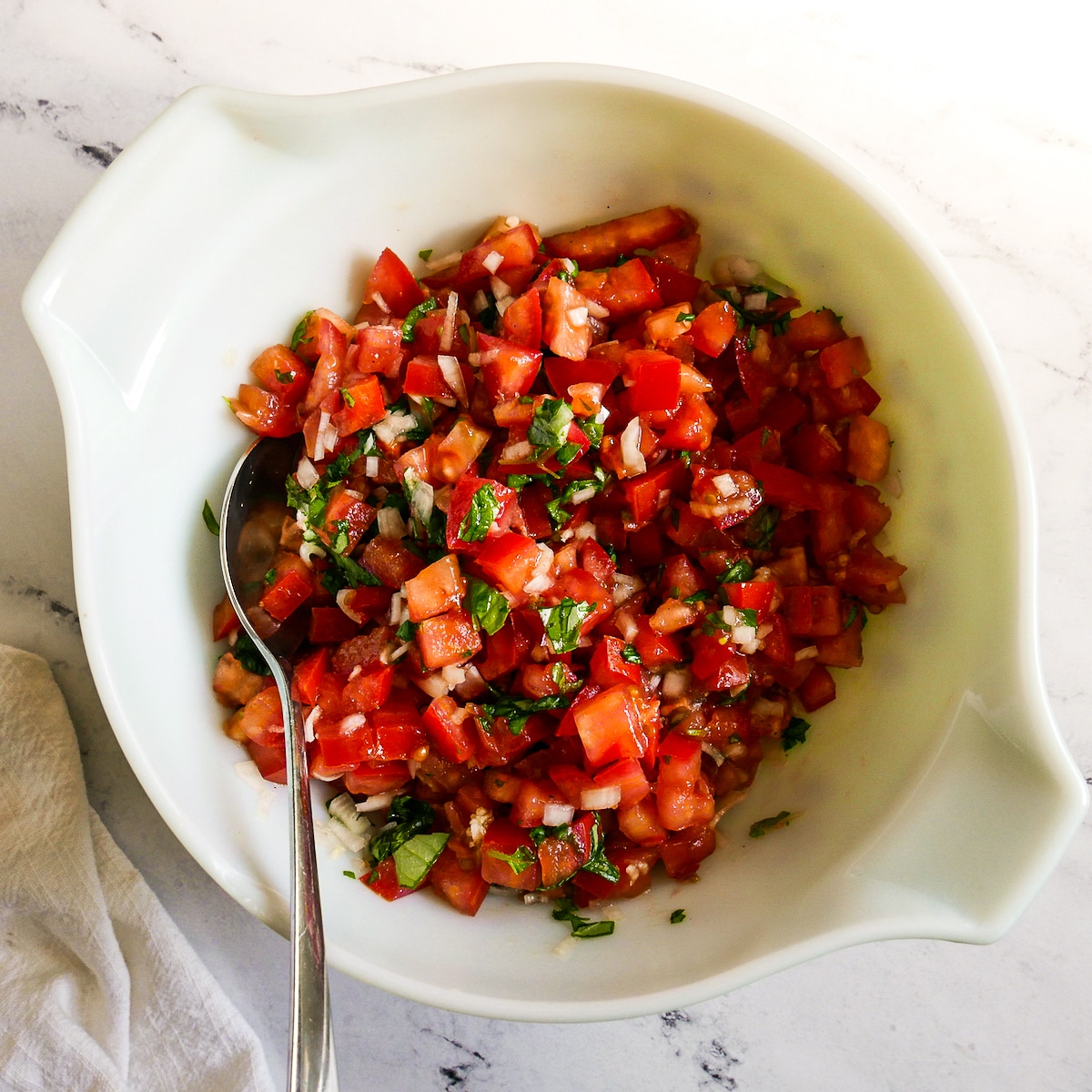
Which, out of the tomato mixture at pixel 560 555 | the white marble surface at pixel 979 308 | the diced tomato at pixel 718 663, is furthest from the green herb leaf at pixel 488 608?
the white marble surface at pixel 979 308

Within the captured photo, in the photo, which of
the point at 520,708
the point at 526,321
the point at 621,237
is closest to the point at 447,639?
the point at 520,708

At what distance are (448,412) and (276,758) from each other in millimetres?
773

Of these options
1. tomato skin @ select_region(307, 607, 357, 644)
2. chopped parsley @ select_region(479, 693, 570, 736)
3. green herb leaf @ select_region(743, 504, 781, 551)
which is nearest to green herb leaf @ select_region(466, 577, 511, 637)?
chopped parsley @ select_region(479, 693, 570, 736)

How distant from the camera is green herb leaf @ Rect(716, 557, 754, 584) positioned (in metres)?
1.76

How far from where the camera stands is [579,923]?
5.70 ft

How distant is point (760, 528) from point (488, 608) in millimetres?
587

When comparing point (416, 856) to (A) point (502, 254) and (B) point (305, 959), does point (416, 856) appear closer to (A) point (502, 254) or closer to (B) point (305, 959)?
(B) point (305, 959)

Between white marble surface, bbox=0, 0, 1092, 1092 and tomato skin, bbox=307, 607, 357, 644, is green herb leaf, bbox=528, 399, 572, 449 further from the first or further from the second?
white marble surface, bbox=0, 0, 1092, 1092

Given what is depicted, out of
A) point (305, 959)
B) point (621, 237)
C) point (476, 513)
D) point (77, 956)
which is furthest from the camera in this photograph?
point (77, 956)

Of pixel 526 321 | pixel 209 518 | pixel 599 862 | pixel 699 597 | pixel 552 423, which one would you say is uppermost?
pixel 526 321

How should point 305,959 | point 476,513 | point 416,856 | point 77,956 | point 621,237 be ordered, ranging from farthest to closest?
1. point 77,956
2. point 621,237
3. point 416,856
4. point 476,513
5. point 305,959

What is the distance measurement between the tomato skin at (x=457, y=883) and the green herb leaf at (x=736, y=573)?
758 mm

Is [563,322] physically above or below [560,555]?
above

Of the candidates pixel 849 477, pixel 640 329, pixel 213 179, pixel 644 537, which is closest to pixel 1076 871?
pixel 849 477
